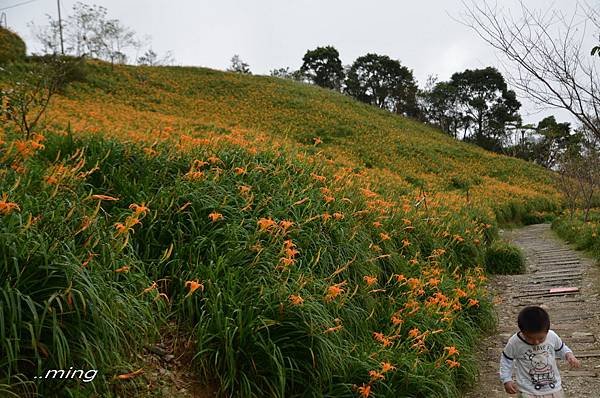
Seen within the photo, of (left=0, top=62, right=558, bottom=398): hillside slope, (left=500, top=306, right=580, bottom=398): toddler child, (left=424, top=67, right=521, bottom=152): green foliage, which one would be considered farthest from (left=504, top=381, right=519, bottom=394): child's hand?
(left=424, top=67, right=521, bottom=152): green foliage

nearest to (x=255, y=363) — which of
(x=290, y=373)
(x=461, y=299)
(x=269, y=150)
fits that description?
(x=290, y=373)

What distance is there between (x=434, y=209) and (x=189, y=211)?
5597 millimetres

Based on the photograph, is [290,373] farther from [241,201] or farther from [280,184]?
[280,184]

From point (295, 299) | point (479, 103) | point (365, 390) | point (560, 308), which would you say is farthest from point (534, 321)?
point (479, 103)

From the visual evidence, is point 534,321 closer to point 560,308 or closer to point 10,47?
point 560,308

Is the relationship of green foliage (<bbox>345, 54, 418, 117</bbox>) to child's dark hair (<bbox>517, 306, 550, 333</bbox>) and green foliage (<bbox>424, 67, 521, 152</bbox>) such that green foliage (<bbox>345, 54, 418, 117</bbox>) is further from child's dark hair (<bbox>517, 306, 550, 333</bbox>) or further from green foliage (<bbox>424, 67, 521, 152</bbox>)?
child's dark hair (<bbox>517, 306, 550, 333</bbox>)

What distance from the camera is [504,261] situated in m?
7.82

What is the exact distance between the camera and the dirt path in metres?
3.86

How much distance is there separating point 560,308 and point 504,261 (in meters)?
2.28

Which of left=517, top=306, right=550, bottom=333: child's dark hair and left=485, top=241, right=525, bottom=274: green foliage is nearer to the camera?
left=517, top=306, right=550, bottom=333: child's dark hair

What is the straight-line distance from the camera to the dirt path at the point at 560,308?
12.7 ft

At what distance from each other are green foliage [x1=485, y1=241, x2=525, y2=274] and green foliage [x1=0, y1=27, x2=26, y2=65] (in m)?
19.8

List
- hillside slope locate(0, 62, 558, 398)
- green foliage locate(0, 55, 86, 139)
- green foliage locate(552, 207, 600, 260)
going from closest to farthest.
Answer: hillside slope locate(0, 62, 558, 398) < green foliage locate(0, 55, 86, 139) < green foliage locate(552, 207, 600, 260)

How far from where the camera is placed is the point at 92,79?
68.6 feet
